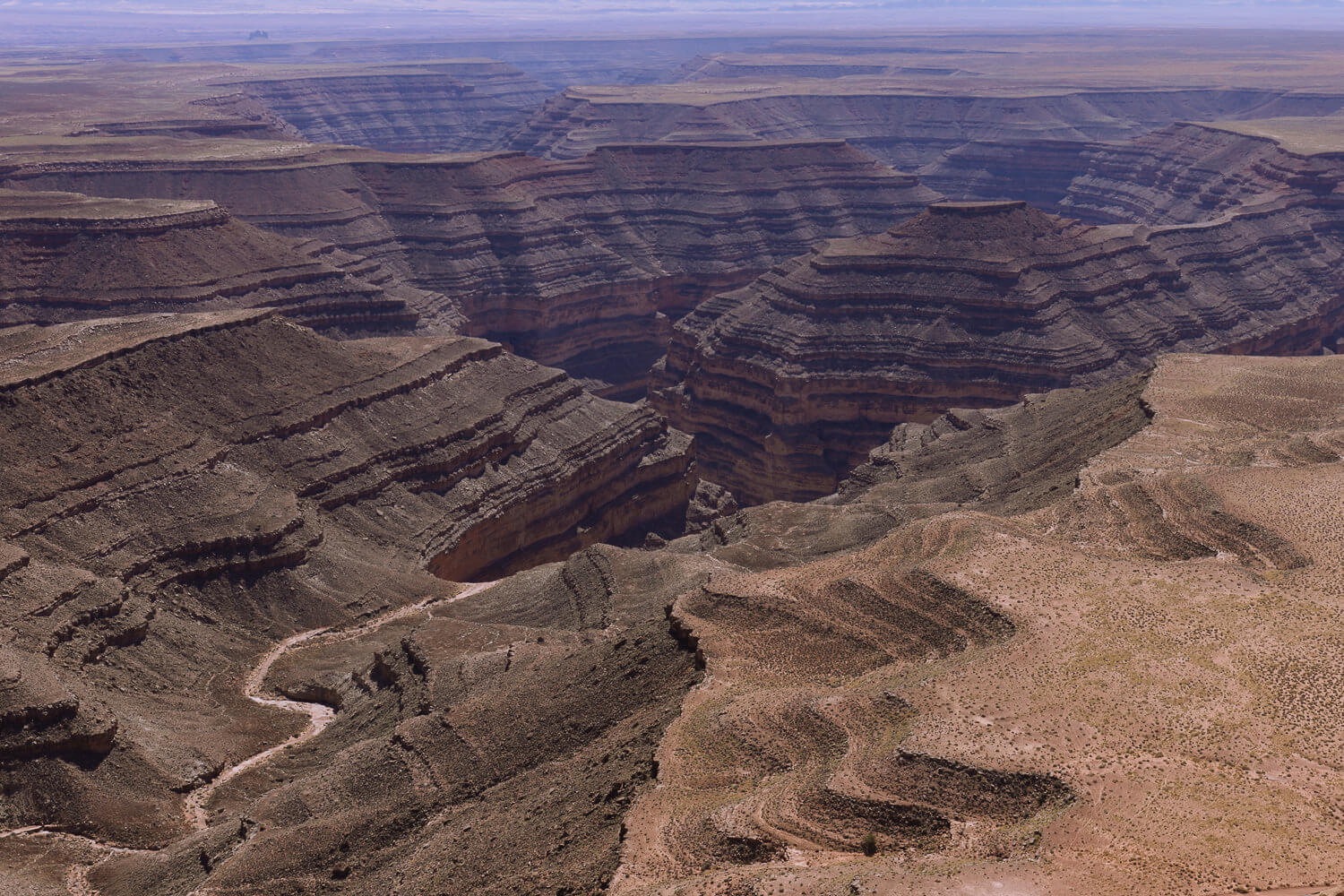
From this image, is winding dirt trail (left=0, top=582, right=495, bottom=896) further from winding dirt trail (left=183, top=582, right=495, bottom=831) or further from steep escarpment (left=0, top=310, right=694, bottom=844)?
steep escarpment (left=0, top=310, right=694, bottom=844)

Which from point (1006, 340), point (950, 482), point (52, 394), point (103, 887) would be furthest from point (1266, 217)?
point (103, 887)

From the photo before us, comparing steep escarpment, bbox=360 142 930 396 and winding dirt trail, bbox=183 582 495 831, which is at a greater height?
winding dirt trail, bbox=183 582 495 831

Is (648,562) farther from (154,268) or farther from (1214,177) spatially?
(1214,177)

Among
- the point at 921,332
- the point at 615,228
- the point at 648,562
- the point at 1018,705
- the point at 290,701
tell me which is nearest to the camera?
the point at 1018,705

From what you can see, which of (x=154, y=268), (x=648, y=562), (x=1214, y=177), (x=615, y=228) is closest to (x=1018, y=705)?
(x=648, y=562)

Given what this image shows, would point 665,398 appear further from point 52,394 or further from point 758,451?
point 52,394

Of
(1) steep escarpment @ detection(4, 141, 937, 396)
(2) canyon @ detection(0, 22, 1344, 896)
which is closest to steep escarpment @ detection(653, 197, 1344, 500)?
(2) canyon @ detection(0, 22, 1344, 896)
